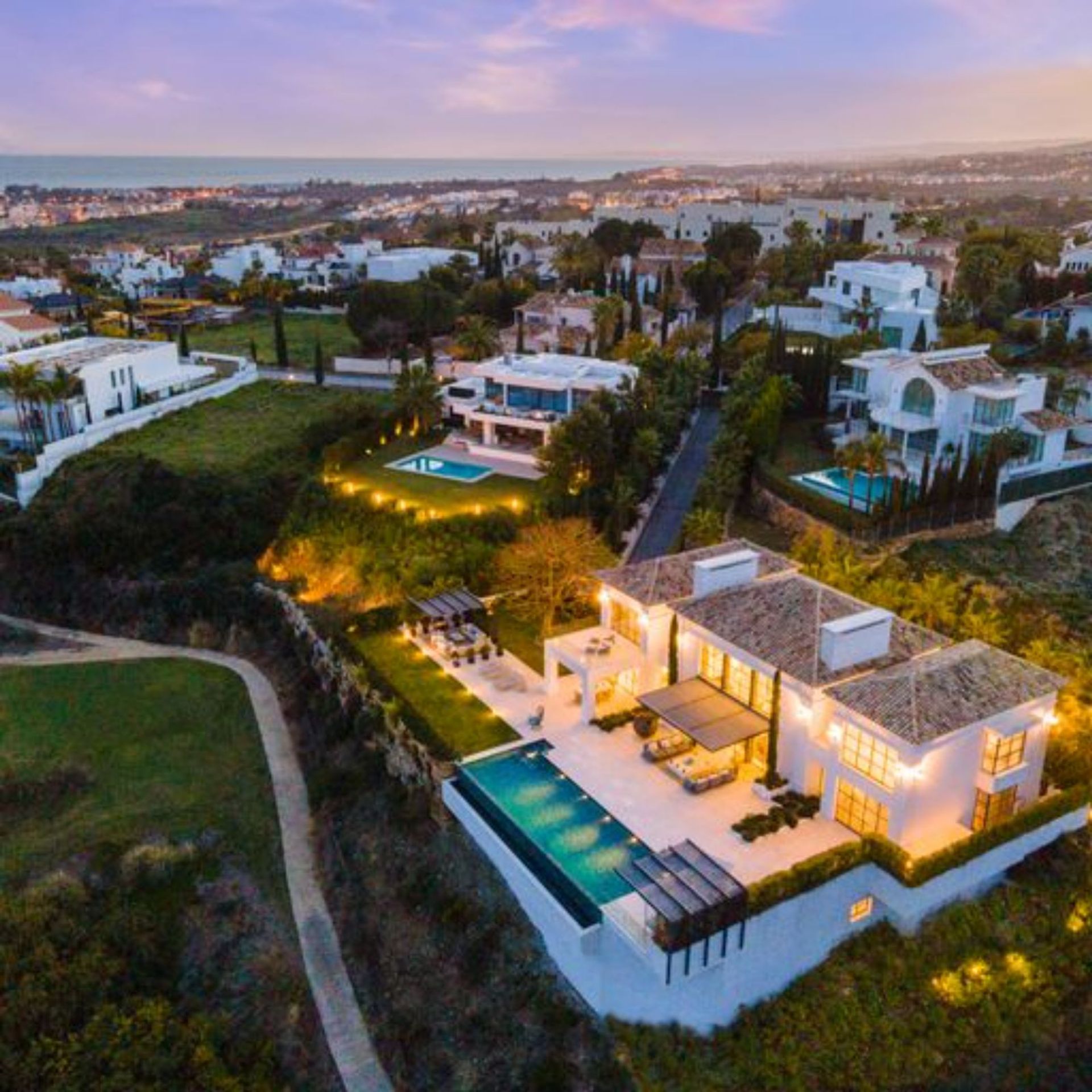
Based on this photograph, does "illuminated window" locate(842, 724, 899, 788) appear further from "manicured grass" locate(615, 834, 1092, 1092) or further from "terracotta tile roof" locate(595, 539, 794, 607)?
"terracotta tile roof" locate(595, 539, 794, 607)

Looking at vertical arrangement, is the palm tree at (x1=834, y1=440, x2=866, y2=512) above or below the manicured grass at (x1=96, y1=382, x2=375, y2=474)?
above

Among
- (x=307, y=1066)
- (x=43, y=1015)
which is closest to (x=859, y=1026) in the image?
(x=307, y=1066)

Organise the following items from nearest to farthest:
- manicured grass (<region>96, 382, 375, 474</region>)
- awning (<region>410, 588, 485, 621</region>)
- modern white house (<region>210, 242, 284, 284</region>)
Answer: awning (<region>410, 588, 485, 621</region>)
manicured grass (<region>96, 382, 375, 474</region>)
modern white house (<region>210, 242, 284, 284</region>)

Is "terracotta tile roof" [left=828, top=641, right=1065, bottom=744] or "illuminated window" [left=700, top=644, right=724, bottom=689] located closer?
"terracotta tile roof" [left=828, top=641, right=1065, bottom=744]

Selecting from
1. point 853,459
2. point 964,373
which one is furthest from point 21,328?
point 964,373

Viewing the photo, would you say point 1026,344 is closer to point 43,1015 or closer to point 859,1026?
point 859,1026

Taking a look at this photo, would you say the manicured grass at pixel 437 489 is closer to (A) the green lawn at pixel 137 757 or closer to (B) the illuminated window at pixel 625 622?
(A) the green lawn at pixel 137 757

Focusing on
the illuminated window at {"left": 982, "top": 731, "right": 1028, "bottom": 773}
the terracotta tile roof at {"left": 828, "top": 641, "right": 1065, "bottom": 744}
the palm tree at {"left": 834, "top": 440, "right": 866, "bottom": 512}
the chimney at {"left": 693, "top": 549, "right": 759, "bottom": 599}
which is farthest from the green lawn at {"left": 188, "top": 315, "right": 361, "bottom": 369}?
the illuminated window at {"left": 982, "top": 731, "right": 1028, "bottom": 773}
